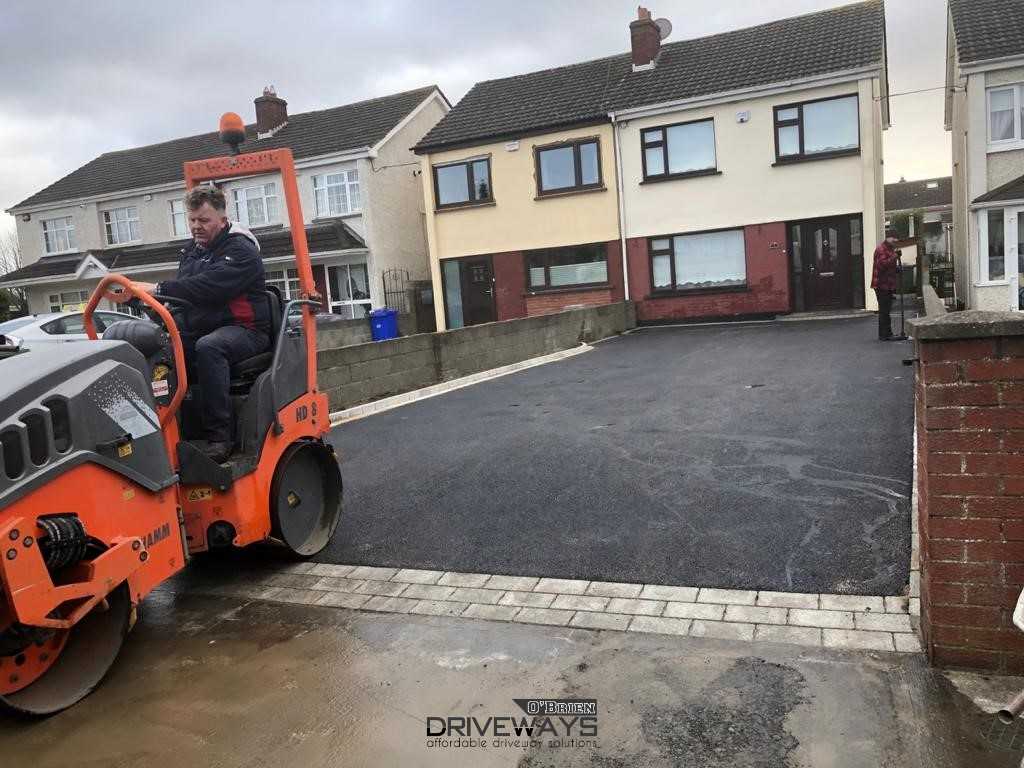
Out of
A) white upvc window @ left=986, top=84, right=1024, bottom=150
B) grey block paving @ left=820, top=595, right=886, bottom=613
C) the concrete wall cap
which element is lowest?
grey block paving @ left=820, top=595, right=886, bottom=613

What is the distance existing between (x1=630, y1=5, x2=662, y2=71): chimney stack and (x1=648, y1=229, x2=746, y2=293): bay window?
5.87m

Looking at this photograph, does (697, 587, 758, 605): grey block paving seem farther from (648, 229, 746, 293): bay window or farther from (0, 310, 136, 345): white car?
(648, 229, 746, 293): bay window

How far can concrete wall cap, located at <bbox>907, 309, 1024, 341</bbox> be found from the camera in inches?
123

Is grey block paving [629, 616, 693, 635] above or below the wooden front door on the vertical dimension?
below

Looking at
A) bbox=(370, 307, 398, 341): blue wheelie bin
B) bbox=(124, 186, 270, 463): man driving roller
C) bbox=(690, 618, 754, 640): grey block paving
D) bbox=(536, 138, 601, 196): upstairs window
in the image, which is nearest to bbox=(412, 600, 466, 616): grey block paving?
bbox=(690, 618, 754, 640): grey block paving

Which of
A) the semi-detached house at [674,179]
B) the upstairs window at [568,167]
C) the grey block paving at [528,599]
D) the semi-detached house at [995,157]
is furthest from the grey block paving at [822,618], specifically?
the upstairs window at [568,167]

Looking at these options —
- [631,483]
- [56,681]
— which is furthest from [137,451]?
[631,483]

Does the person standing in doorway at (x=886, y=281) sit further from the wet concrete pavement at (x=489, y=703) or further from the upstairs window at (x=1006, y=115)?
the wet concrete pavement at (x=489, y=703)

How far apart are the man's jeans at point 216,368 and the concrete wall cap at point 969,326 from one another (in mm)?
3484

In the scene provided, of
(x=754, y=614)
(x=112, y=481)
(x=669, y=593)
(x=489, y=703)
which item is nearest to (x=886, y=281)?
(x=669, y=593)

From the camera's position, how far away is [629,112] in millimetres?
22891

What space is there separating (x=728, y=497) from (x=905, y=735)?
3026mm

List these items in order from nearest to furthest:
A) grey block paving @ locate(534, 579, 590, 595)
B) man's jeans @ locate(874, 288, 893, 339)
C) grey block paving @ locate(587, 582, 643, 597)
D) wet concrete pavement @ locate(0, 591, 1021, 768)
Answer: wet concrete pavement @ locate(0, 591, 1021, 768) → grey block paving @ locate(587, 582, 643, 597) → grey block paving @ locate(534, 579, 590, 595) → man's jeans @ locate(874, 288, 893, 339)

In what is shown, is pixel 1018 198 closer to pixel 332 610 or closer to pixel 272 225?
pixel 332 610
